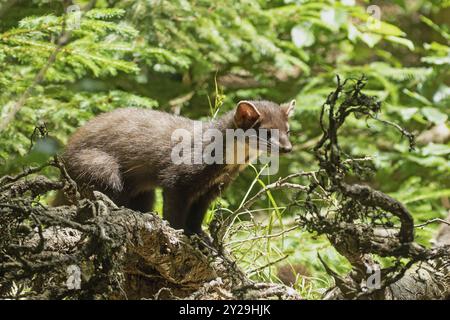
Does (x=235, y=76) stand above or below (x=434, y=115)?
below

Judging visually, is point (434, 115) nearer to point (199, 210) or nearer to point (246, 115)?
point (246, 115)

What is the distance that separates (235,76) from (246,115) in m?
3.99

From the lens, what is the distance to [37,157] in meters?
3.88

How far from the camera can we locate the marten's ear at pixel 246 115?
5.19 metres

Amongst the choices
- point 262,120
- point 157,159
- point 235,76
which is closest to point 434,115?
point 235,76

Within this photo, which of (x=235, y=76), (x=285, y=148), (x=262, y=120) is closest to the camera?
(x=285, y=148)

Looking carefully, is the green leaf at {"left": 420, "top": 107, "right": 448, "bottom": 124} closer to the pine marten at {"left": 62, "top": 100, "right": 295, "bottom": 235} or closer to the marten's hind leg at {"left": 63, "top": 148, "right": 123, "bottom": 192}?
the pine marten at {"left": 62, "top": 100, "right": 295, "bottom": 235}

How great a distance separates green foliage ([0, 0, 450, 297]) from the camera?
5395mm

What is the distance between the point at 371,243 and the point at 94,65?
3.26m

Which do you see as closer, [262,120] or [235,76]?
[262,120]

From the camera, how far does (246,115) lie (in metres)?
5.23

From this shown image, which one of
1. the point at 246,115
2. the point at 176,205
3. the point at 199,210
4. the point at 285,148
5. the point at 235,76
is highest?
the point at 246,115

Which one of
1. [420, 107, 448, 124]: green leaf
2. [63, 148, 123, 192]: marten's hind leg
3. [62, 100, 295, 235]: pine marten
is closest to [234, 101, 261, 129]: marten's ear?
[62, 100, 295, 235]: pine marten

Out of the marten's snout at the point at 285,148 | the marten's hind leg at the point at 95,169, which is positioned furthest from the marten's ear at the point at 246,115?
the marten's hind leg at the point at 95,169
